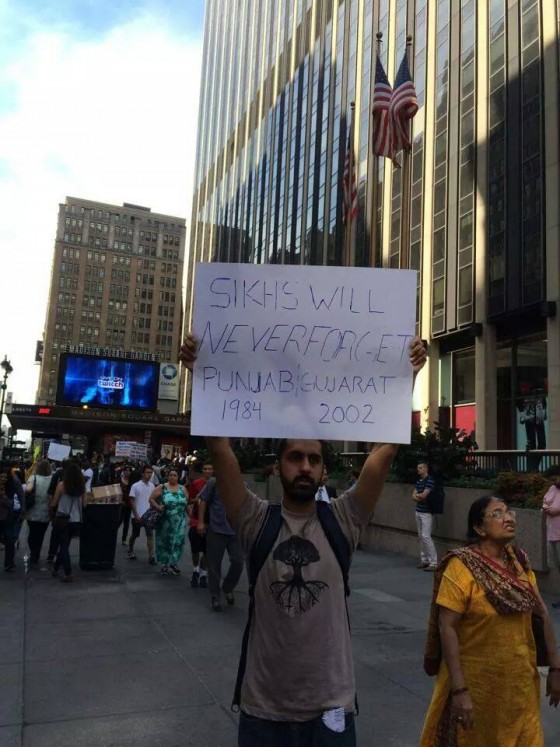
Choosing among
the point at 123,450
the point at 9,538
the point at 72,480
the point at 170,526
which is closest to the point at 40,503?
the point at 9,538

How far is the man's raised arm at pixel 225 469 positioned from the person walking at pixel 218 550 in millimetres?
5309

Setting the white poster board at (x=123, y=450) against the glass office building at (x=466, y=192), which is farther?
the white poster board at (x=123, y=450)

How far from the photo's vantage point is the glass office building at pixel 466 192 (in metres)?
24.3

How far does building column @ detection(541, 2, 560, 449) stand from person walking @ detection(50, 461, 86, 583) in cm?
1739

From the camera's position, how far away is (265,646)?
2494 mm

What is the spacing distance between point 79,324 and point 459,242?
466 ft

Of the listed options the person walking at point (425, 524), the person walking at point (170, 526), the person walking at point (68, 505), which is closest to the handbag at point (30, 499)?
the person walking at point (68, 505)

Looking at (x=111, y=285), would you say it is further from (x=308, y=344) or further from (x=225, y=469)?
(x=225, y=469)

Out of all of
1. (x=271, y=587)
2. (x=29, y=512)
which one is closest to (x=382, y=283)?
(x=271, y=587)

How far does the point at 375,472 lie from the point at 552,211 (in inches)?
919

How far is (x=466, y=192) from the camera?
2819 cm

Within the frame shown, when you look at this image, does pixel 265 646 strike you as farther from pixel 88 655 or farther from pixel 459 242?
pixel 459 242

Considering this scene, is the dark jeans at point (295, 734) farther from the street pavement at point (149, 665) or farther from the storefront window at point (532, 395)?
the storefront window at point (532, 395)

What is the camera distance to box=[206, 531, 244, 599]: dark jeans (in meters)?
8.12
